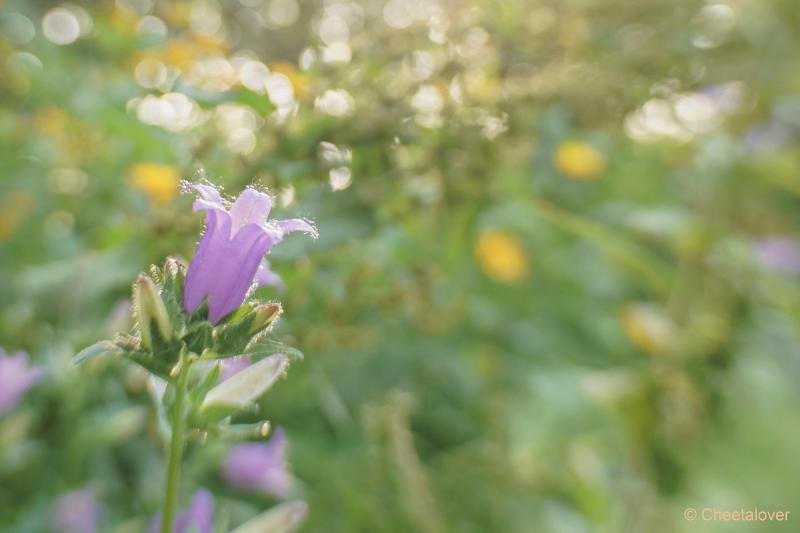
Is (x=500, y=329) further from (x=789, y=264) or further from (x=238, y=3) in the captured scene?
(x=238, y=3)

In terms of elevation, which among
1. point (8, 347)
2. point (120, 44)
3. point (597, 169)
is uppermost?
point (597, 169)

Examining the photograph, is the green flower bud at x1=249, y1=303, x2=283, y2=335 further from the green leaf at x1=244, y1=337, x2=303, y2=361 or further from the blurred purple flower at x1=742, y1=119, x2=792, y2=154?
the blurred purple flower at x1=742, y1=119, x2=792, y2=154

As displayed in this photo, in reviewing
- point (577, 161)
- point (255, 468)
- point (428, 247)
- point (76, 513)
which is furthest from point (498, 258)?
point (76, 513)

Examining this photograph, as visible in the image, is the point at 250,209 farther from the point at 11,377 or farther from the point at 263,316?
the point at 11,377

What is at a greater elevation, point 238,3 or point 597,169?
point 238,3

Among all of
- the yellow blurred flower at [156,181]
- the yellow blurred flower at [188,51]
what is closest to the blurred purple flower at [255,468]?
the yellow blurred flower at [156,181]

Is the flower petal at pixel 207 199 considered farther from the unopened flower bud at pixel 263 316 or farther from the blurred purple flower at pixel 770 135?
the blurred purple flower at pixel 770 135

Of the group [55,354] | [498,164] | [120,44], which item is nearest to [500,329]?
[498,164]
